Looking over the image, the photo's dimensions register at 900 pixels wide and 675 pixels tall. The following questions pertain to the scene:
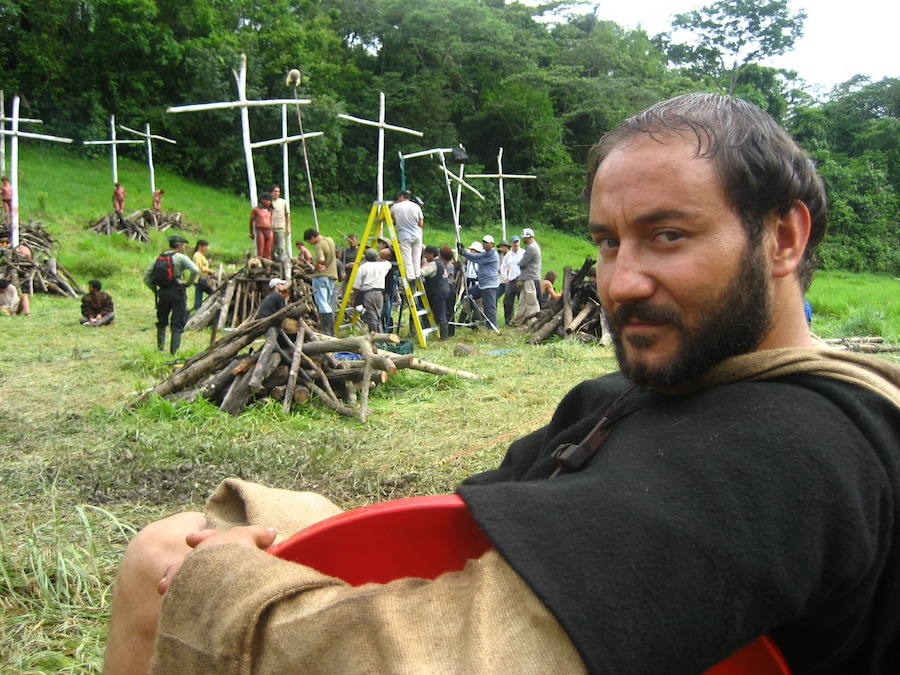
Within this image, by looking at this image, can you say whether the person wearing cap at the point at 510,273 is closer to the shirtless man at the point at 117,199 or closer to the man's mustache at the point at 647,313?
the man's mustache at the point at 647,313

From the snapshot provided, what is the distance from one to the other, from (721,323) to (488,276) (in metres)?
11.9

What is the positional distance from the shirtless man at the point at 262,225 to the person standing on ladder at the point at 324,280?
1413 millimetres

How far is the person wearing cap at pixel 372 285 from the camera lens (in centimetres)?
1146

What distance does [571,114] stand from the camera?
4031 cm

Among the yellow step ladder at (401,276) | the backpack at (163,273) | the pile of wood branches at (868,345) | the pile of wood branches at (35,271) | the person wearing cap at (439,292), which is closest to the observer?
the pile of wood branches at (868,345)

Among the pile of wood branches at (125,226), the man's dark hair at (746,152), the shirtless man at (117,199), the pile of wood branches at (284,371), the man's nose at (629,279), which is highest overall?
the shirtless man at (117,199)

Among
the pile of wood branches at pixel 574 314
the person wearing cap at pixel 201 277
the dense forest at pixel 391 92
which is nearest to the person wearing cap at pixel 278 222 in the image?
the person wearing cap at pixel 201 277

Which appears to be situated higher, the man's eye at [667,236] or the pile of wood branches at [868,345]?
the man's eye at [667,236]

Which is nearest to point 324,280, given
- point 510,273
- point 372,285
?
point 372,285

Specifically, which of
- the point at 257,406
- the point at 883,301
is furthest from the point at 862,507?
the point at 883,301

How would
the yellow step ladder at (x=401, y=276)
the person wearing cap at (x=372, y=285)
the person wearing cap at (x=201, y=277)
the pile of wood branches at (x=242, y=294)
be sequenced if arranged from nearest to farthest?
the yellow step ladder at (x=401, y=276), the person wearing cap at (x=372, y=285), the pile of wood branches at (x=242, y=294), the person wearing cap at (x=201, y=277)

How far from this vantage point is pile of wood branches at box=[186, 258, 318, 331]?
41.4ft

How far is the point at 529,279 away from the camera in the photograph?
44.6 ft

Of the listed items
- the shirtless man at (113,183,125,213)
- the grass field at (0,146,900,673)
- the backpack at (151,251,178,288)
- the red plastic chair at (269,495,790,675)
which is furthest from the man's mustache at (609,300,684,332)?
the shirtless man at (113,183,125,213)
